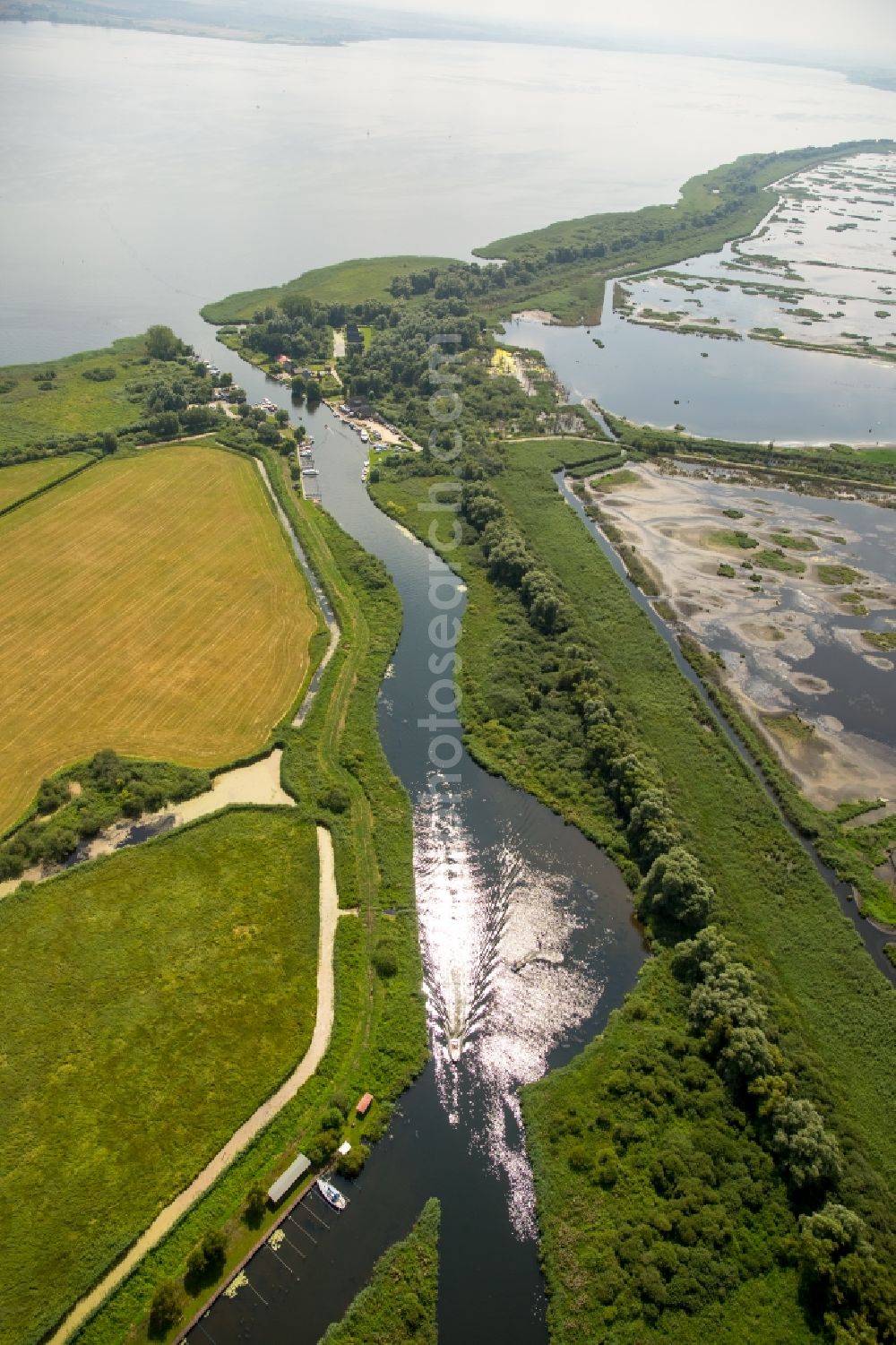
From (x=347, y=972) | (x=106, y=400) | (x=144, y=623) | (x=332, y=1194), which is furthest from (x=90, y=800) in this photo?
(x=106, y=400)

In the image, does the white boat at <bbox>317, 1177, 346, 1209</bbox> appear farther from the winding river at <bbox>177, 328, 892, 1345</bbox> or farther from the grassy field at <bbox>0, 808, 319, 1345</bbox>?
the grassy field at <bbox>0, 808, 319, 1345</bbox>

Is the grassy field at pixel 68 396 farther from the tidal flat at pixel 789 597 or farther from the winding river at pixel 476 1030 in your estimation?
the tidal flat at pixel 789 597

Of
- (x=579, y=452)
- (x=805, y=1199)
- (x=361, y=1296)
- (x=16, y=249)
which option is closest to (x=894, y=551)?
(x=579, y=452)

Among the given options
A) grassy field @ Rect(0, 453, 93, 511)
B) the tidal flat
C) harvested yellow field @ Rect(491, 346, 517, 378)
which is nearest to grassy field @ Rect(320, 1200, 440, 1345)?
the tidal flat

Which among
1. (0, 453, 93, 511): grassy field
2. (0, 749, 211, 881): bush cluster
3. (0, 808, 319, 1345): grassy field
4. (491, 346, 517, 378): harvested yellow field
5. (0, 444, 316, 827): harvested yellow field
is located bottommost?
(0, 808, 319, 1345): grassy field

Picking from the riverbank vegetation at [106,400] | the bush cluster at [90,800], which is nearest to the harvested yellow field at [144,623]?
the bush cluster at [90,800]

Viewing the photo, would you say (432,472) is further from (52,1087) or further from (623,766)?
(52,1087)

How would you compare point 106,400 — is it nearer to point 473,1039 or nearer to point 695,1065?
point 473,1039
